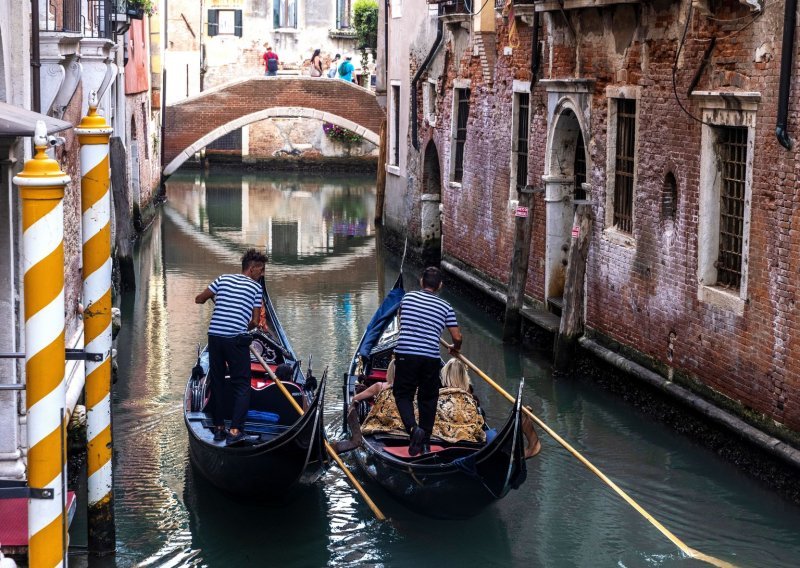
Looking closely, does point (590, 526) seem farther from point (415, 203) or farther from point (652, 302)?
point (415, 203)

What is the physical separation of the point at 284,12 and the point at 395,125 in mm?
10494

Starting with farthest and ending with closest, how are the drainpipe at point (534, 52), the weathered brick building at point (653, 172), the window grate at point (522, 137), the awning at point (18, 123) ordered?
the window grate at point (522, 137), the drainpipe at point (534, 52), the weathered brick building at point (653, 172), the awning at point (18, 123)

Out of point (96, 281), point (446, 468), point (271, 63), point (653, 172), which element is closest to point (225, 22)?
point (271, 63)

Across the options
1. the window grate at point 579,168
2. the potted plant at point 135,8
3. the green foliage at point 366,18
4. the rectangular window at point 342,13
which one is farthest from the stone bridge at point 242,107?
the window grate at point 579,168

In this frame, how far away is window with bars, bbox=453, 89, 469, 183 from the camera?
11.8 m

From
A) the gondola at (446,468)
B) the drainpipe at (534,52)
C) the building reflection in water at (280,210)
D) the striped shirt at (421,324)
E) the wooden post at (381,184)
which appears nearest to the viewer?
the gondola at (446,468)

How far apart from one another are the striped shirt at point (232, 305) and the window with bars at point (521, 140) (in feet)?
15.5

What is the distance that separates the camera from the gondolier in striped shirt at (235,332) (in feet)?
18.1

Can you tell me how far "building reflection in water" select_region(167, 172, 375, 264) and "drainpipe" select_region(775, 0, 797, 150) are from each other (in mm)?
8095

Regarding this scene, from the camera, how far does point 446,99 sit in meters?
12.1

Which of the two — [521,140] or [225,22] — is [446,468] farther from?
[225,22]

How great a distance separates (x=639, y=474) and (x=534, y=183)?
11.9 feet

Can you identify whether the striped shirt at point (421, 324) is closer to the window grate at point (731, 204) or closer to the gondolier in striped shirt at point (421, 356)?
the gondolier in striped shirt at point (421, 356)

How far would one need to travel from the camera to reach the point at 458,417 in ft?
19.0
